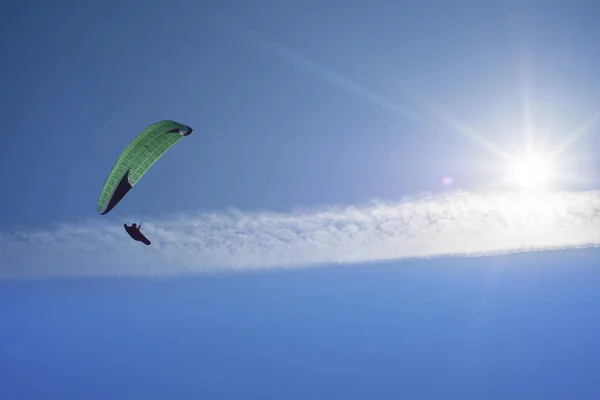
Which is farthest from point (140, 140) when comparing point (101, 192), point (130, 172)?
point (101, 192)

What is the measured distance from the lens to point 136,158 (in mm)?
49844

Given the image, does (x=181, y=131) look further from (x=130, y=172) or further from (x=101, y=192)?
(x=101, y=192)

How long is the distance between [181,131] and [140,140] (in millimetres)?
4008

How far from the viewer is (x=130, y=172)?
164 feet

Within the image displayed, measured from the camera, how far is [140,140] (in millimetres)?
49156

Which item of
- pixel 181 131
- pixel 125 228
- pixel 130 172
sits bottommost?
pixel 125 228

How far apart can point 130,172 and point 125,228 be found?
5.44 meters

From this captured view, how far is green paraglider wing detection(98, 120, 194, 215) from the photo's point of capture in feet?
162

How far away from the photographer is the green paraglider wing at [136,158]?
162 ft

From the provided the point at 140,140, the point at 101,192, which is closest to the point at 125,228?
the point at 101,192

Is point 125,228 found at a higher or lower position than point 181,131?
lower

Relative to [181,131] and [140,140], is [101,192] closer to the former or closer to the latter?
[140,140]

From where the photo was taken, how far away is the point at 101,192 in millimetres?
50062

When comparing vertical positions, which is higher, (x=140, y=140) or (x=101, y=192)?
(x=140, y=140)
